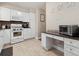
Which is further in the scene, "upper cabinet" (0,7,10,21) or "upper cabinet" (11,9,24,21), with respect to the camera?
"upper cabinet" (11,9,24,21)

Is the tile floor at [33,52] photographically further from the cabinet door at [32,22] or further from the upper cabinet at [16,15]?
the cabinet door at [32,22]

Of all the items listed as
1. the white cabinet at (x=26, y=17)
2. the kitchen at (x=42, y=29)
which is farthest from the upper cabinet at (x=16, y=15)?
the white cabinet at (x=26, y=17)

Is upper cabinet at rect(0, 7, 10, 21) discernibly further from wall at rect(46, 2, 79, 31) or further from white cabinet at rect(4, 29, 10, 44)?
wall at rect(46, 2, 79, 31)

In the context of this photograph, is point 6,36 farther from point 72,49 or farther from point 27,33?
point 72,49

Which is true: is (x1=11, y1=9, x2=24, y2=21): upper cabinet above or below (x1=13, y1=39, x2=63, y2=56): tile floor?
above

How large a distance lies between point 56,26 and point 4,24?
10.2 ft

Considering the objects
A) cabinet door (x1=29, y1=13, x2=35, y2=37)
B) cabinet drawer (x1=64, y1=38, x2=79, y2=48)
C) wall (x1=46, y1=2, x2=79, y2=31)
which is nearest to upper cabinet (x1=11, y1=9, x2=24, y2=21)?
cabinet door (x1=29, y1=13, x2=35, y2=37)

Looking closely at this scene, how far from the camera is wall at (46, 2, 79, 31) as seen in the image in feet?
9.18

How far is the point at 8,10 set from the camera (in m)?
4.70

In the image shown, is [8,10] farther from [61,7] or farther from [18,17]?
[61,7]

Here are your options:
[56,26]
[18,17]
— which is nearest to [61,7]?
[56,26]

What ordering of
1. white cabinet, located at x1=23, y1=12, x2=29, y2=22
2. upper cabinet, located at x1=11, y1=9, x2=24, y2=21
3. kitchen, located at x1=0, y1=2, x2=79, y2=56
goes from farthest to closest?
white cabinet, located at x1=23, y1=12, x2=29, y2=22
upper cabinet, located at x1=11, y1=9, x2=24, y2=21
kitchen, located at x1=0, y1=2, x2=79, y2=56

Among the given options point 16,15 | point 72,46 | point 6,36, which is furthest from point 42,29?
point 72,46

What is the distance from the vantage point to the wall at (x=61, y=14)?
2797 mm
